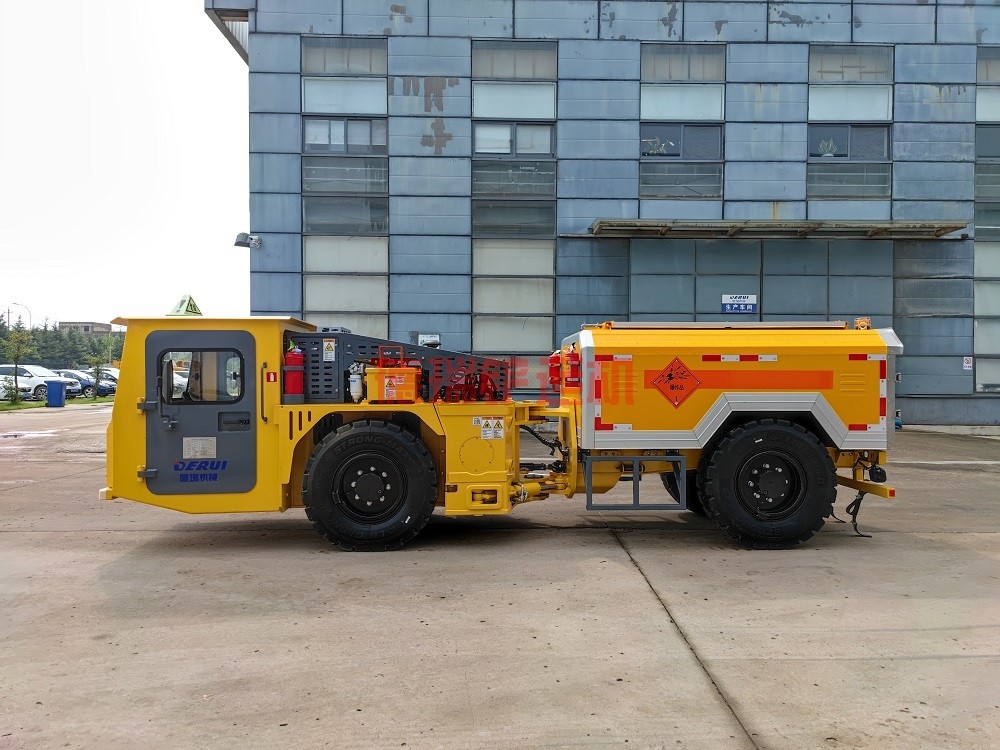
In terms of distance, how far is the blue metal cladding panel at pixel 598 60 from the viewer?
18.7 meters

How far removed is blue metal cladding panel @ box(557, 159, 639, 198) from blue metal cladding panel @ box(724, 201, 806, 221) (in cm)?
262

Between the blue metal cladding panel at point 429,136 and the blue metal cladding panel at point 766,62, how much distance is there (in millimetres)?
7178

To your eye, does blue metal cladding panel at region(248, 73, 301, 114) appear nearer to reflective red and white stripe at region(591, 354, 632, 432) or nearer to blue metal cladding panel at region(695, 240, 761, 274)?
blue metal cladding panel at region(695, 240, 761, 274)

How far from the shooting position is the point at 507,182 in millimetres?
19031

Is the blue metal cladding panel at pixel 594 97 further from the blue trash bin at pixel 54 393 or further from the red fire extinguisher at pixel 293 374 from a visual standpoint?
the blue trash bin at pixel 54 393

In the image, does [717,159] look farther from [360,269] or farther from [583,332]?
[583,332]

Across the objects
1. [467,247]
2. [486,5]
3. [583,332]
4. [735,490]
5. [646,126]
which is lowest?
[735,490]

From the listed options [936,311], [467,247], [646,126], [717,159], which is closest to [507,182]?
[467,247]

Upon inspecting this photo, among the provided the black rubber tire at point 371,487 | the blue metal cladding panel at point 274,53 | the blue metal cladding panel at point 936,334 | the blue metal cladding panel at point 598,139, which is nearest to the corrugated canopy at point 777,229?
the blue metal cladding panel at point 598,139

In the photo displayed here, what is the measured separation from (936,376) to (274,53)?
1974cm

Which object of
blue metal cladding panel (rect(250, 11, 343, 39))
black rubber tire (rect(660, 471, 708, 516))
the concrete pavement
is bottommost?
the concrete pavement

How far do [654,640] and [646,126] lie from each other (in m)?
17.0

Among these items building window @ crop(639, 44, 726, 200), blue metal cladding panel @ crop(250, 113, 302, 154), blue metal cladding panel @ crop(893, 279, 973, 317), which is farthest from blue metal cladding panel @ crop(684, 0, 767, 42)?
blue metal cladding panel @ crop(250, 113, 302, 154)

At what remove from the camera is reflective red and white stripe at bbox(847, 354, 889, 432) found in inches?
256
